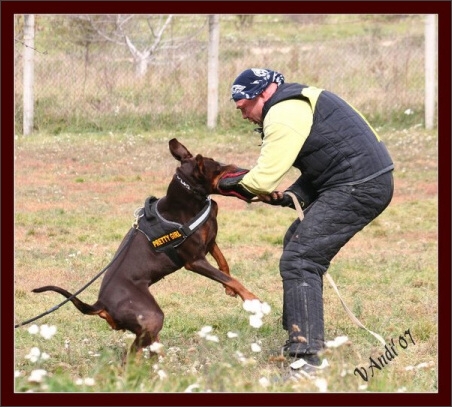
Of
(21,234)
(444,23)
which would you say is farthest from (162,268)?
(21,234)


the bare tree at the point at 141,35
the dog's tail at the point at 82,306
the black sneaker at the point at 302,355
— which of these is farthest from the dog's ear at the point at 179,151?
the bare tree at the point at 141,35

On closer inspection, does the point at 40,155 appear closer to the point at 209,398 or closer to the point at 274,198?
the point at 274,198

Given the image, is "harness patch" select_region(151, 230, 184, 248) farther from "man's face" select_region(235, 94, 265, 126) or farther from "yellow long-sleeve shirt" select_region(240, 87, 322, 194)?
"man's face" select_region(235, 94, 265, 126)

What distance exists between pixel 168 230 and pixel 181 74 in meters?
10.0

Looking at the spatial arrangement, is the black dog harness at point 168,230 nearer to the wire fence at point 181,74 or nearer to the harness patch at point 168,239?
the harness patch at point 168,239

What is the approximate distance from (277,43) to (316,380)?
11876mm

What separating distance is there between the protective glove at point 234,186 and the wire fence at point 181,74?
31.2ft

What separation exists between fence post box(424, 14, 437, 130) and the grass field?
2.34 ft

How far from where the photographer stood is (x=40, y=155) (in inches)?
527

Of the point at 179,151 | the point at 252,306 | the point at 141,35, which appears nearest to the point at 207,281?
the point at 179,151

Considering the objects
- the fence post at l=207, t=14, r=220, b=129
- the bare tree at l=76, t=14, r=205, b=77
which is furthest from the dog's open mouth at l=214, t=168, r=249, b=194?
the bare tree at l=76, t=14, r=205, b=77

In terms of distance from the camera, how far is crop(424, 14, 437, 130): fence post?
14.4 meters

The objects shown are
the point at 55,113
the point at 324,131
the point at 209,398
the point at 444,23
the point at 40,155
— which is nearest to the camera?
the point at 209,398

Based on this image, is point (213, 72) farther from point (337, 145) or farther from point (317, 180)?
point (337, 145)
